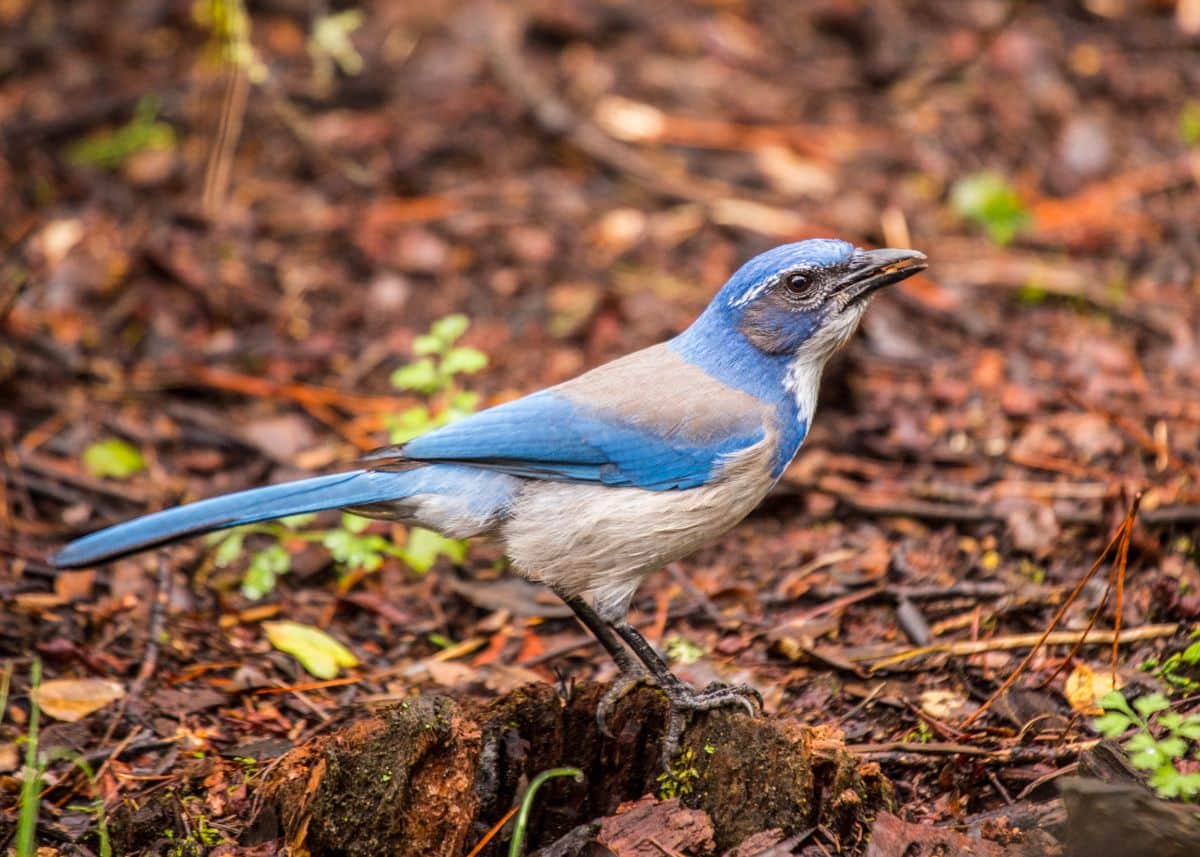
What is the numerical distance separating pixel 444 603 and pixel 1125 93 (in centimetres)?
627

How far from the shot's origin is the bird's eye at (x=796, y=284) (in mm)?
5250

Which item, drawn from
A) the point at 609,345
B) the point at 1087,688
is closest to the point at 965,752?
the point at 1087,688

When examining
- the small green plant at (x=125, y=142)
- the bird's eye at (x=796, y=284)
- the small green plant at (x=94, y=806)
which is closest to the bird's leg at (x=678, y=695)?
the bird's eye at (x=796, y=284)

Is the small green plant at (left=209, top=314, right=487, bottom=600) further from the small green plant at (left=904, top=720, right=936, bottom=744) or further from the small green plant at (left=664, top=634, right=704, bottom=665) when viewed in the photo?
the small green plant at (left=904, top=720, right=936, bottom=744)

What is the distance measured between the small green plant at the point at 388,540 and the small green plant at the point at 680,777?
184 centimetres

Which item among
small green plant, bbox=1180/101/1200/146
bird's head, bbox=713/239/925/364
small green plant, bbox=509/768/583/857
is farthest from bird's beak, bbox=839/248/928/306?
small green plant, bbox=1180/101/1200/146

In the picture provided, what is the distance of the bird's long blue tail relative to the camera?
4.59 meters

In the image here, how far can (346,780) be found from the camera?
394cm

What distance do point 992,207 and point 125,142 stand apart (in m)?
5.73

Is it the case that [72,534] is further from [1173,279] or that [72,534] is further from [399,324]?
[1173,279]

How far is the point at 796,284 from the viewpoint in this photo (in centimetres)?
527

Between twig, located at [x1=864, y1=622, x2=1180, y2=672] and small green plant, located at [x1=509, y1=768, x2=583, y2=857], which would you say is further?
twig, located at [x1=864, y1=622, x2=1180, y2=672]

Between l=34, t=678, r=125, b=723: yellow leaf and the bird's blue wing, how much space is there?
142cm

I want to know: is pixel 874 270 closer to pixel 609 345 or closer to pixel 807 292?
pixel 807 292
